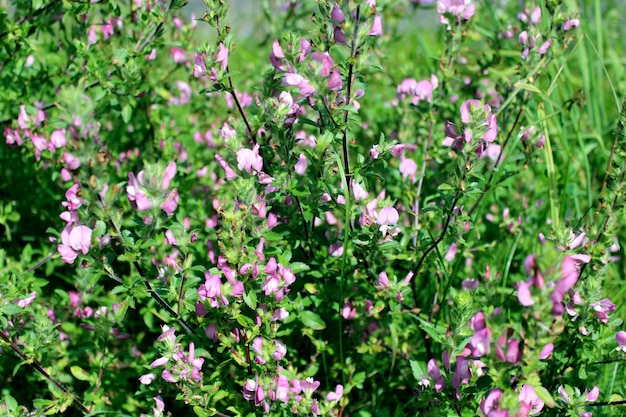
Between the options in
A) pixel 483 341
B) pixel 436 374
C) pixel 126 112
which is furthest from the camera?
pixel 126 112

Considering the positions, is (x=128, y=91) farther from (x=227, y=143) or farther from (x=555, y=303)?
A: (x=555, y=303)

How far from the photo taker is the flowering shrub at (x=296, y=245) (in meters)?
1.51

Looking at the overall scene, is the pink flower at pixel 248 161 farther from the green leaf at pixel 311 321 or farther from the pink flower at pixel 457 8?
the pink flower at pixel 457 8

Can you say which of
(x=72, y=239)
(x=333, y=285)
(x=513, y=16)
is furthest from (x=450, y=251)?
(x=513, y=16)

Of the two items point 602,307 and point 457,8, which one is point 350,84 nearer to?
point 457,8

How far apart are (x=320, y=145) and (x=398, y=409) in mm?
882

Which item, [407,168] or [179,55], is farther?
[179,55]

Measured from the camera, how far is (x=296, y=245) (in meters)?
1.91

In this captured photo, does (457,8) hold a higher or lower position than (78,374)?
higher

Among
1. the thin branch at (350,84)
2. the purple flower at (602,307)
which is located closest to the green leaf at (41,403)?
the thin branch at (350,84)

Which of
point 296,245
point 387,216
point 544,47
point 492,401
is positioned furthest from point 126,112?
point 492,401

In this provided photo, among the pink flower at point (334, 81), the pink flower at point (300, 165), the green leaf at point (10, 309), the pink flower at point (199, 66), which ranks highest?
the pink flower at point (199, 66)

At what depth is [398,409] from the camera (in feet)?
6.27

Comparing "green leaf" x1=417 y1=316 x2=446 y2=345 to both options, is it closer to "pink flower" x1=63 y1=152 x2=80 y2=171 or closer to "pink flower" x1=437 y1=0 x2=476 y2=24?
"pink flower" x1=63 y1=152 x2=80 y2=171
